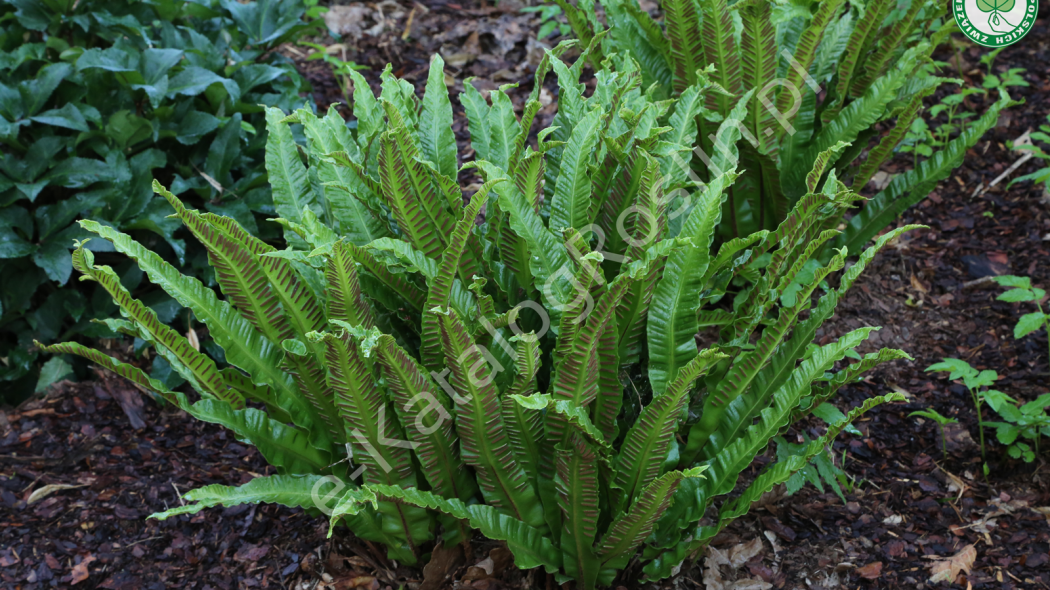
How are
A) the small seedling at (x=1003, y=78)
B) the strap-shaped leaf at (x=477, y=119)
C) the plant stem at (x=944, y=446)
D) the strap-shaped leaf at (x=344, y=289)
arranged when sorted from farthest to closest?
the small seedling at (x=1003, y=78) < the plant stem at (x=944, y=446) < the strap-shaped leaf at (x=477, y=119) < the strap-shaped leaf at (x=344, y=289)

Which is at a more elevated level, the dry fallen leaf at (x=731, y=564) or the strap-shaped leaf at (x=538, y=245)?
the strap-shaped leaf at (x=538, y=245)

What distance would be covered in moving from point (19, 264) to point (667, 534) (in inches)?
96.9

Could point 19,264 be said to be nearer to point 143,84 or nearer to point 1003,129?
point 143,84

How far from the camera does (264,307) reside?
2027 millimetres

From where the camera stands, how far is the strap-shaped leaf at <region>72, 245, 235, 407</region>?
1.86m

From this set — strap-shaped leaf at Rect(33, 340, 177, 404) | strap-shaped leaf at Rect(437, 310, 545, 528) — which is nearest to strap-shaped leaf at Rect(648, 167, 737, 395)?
strap-shaped leaf at Rect(437, 310, 545, 528)

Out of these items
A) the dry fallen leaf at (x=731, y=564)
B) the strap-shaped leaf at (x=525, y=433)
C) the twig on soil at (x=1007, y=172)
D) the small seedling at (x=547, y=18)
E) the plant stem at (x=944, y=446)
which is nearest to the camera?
the strap-shaped leaf at (x=525, y=433)

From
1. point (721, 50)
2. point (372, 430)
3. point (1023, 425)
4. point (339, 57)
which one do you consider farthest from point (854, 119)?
point (339, 57)

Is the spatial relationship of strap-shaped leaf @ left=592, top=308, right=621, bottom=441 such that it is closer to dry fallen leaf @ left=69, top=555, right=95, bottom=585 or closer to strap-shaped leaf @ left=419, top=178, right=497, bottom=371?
strap-shaped leaf @ left=419, top=178, right=497, bottom=371

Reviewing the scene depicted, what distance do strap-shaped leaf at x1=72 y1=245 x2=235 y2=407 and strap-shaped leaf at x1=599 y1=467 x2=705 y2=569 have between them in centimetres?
97

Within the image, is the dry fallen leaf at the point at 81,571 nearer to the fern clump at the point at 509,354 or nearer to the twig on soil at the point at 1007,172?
the fern clump at the point at 509,354

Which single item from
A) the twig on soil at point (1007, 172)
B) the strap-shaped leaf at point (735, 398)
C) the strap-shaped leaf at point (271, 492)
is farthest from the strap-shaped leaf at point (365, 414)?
the twig on soil at point (1007, 172)

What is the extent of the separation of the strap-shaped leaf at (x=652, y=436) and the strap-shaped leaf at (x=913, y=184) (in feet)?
4.68

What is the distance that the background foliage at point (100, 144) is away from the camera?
9.71ft
